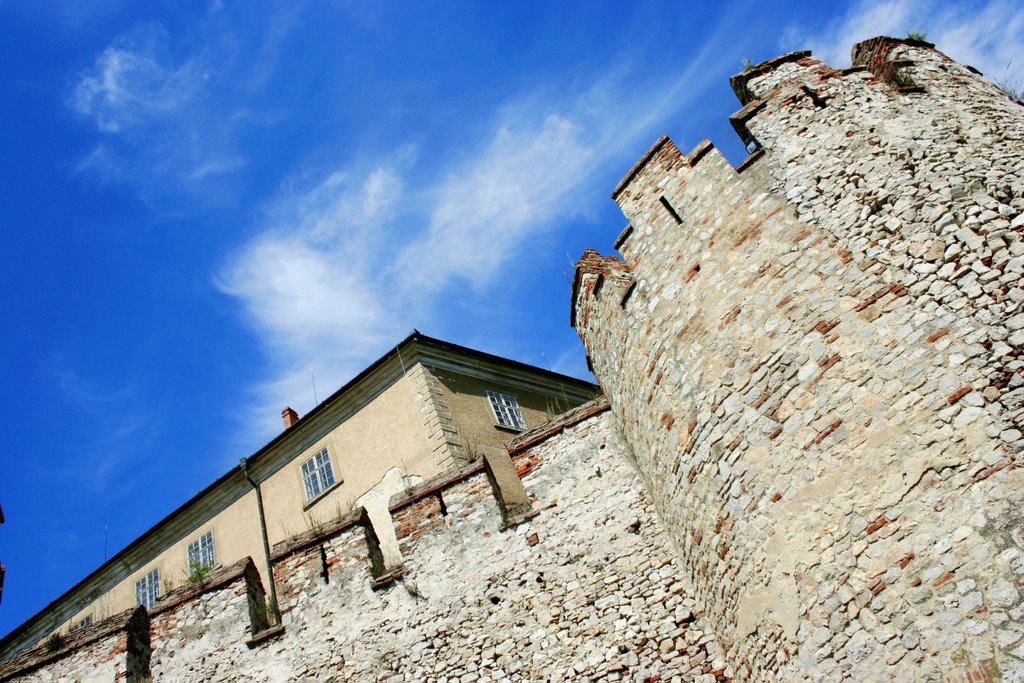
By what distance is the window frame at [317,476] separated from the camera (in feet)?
54.3

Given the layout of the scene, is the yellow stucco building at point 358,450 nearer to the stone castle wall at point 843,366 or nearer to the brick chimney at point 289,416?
the brick chimney at point 289,416

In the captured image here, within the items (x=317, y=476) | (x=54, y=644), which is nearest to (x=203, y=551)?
(x=317, y=476)

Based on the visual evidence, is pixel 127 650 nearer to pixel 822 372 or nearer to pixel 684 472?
pixel 684 472

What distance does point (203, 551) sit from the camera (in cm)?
1903

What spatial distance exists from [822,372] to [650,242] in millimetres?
2532

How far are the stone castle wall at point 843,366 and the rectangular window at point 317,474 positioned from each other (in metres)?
10.7

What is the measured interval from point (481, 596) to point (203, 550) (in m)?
13.7

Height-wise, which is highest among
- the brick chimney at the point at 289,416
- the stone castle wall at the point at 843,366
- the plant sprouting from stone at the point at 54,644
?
the brick chimney at the point at 289,416

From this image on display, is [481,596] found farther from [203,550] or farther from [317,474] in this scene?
[203,550]

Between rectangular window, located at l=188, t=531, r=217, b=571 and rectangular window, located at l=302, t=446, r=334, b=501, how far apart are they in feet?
12.0

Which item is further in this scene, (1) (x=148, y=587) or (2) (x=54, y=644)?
(1) (x=148, y=587)

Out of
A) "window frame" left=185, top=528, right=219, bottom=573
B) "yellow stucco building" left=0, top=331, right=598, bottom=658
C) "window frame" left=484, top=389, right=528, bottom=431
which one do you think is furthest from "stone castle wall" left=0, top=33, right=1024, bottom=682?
"window frame" left=185, top=528, right=219, bottom=573

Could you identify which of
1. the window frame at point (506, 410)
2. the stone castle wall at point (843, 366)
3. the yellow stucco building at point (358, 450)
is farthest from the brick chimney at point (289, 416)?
the stone castle wall at point (843, 366)

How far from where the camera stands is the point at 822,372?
18.0ft
